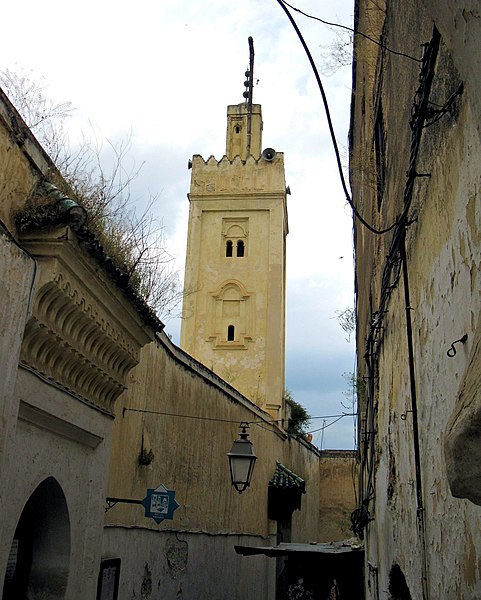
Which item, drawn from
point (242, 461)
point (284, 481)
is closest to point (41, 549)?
point (242, 461)

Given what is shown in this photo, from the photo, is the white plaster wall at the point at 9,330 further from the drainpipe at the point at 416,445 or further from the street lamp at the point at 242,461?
the street lamp at the point at 242,461

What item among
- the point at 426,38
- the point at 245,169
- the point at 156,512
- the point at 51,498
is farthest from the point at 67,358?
the point at 245,169

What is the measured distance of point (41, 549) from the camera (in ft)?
17.6

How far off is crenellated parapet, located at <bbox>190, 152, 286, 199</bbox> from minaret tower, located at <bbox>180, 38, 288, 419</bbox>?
0.03 m

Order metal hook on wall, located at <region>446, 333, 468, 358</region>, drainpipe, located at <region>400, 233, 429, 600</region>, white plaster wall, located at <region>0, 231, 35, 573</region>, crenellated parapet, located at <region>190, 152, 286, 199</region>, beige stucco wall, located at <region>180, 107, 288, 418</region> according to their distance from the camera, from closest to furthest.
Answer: metal hook on wall, located at <region>446, 333, 468, 358</region> → drainpipe, located at <region>400, 233, 429, 600</region> → white plaster wall, located at <region>0, 231, 35, 573</region> → beige stucco wall, located at <region>180, 107, 288, 418</region> → crenellated parapet, located at <region>190, 152, 286, 199</region>

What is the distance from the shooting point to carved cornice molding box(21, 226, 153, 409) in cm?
444

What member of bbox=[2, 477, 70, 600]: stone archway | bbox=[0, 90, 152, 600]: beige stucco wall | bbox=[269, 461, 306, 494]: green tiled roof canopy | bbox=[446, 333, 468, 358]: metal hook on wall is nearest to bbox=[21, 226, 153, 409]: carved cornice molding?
bbox=[0, 90, 152, 600]: beige stucco wall

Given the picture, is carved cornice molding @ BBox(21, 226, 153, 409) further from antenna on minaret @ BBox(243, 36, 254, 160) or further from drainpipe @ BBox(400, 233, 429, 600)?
antenna on minaret @ BBox(243, 36, 254, 160)

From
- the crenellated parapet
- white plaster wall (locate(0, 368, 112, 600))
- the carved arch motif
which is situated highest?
the crenellated parapet

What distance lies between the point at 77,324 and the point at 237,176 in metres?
18.7

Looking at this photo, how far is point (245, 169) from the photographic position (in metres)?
23.2

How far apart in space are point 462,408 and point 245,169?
22.1 m

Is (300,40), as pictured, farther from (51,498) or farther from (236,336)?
(236,336)

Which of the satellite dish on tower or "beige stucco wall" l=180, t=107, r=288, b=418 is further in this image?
the satellite dish on tower
